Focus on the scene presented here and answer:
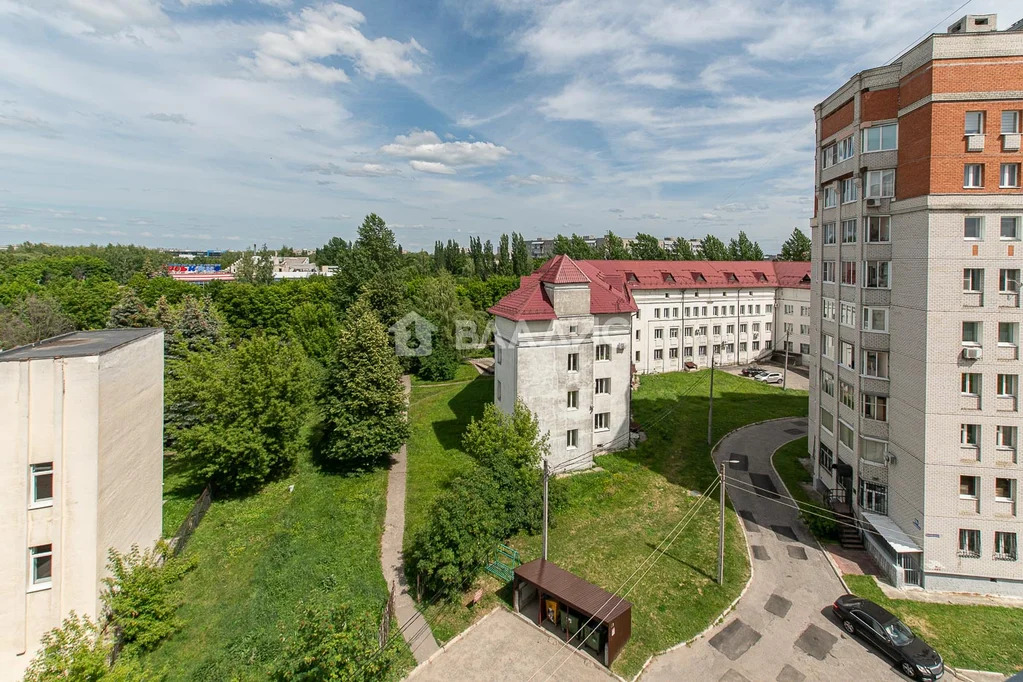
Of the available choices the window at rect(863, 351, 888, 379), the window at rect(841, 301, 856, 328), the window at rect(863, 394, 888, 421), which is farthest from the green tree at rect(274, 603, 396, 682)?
the window at rect(841, 301, 856, 328)

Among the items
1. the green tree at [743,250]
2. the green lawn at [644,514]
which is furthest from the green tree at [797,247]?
the green lawn at [644,514]

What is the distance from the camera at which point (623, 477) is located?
32094 millimetres

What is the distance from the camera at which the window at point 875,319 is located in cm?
2472

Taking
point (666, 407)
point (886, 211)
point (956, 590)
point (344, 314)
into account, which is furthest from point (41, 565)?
point (344, 314)

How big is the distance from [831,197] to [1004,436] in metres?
13.7

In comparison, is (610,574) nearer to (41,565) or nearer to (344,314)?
(41,565)

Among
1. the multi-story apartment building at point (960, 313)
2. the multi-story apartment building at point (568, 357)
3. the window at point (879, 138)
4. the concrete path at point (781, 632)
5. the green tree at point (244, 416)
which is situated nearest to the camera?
the concrete path at point (781, 632)

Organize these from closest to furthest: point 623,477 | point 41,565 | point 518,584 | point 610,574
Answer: point 41,565, point 518,584, point 610,574, point 623,477

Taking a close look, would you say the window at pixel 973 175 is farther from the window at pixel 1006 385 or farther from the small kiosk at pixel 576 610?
the small kiosk at pixel 576 610

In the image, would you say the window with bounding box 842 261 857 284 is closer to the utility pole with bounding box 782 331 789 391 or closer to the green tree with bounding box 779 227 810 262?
the utility pole with bounding box 782 331 789 391

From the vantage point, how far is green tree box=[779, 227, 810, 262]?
270ft

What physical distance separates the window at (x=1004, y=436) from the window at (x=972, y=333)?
11.7 ft

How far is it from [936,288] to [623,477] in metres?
17.9

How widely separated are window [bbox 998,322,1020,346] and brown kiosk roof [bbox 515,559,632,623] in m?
18.5
